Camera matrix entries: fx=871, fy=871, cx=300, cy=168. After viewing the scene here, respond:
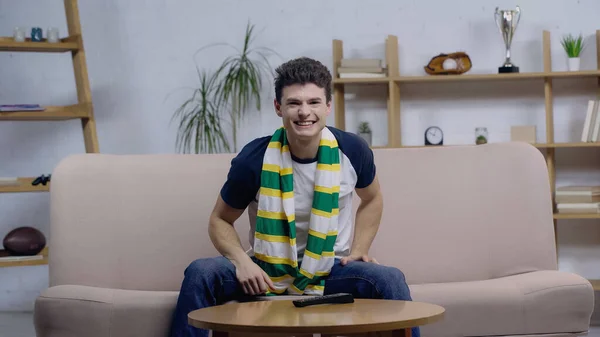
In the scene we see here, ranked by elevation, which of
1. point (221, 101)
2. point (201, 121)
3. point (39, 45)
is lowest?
point (201, 121)

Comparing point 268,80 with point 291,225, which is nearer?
point 291,225

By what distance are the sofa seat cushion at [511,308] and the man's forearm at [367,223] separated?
8.7 inches

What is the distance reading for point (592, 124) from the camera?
15.3 ft

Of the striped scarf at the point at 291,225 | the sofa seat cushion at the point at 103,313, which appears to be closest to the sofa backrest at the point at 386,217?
the sofa seat cushion at the point at 103,313

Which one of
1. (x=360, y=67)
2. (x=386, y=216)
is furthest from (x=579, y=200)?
(x=386, y=216)

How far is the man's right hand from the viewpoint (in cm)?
247

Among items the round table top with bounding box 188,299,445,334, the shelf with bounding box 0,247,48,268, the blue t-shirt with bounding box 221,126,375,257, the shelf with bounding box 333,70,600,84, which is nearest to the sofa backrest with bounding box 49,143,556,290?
the blue t-shirt with bounding box 221,126,375,257

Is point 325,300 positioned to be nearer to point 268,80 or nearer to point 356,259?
point 356,259

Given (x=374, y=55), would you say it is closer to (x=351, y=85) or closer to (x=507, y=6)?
(x=351, y=85)

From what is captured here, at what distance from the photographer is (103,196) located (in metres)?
3.23

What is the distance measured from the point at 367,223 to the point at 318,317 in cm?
90

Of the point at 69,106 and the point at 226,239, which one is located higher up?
the point at 69,106

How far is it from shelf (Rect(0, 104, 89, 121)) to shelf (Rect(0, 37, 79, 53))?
0.32 meters

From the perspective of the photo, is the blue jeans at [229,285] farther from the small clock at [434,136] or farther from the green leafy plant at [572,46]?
the green leafy plant at [572,46]
